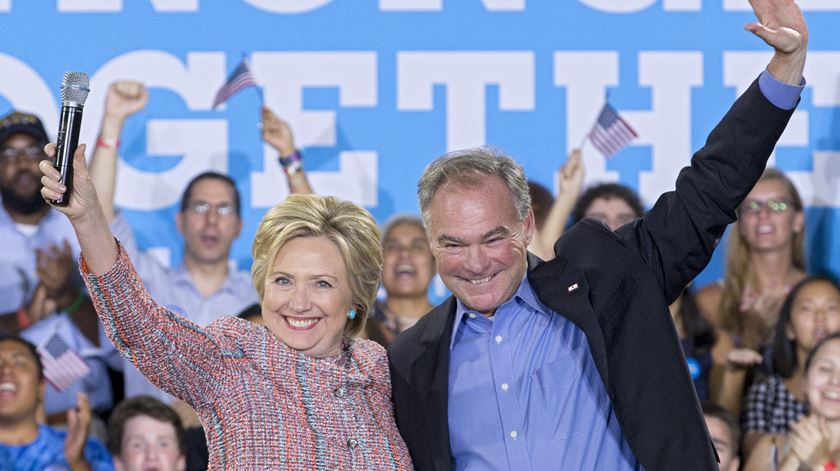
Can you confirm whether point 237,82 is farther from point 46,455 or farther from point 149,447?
point 46,455

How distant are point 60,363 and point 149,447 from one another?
67 centimetres

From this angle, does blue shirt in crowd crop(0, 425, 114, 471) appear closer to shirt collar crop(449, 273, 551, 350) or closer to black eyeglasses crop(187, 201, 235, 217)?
black eyeglasses crop(187, 201, 235, 217)

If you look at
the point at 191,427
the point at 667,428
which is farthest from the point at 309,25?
the point at 667,428

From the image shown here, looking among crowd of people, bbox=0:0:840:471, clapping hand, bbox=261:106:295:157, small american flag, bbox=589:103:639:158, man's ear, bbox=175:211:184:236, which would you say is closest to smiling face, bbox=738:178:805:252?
small american flag, bbox=589:103:639:158

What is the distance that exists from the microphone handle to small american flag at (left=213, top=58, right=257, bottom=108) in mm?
3273

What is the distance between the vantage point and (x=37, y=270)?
5.13m

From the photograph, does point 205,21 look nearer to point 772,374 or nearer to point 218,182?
point 218,182

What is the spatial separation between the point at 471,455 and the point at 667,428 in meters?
0.41

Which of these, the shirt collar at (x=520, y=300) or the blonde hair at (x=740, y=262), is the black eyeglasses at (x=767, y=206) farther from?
the shirt collar at (x=520, y=300)

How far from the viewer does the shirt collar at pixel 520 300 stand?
2.66 meters

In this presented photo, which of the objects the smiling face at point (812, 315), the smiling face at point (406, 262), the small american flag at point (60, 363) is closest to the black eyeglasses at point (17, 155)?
the small american flag at point (60, 363)

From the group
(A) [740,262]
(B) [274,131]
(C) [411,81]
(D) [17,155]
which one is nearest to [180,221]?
(B) [274,131]

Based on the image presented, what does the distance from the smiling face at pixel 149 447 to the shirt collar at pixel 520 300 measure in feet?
7.25

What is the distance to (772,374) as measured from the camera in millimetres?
4930
